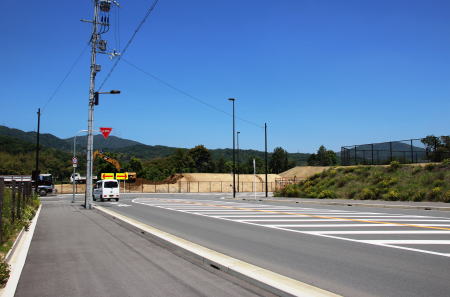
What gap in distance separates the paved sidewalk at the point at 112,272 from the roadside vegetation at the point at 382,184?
73.6 ft

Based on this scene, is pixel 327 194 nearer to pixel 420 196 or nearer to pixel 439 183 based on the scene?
pixel 420 196

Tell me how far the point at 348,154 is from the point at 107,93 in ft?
93.4

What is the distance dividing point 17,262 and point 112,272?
233 cm

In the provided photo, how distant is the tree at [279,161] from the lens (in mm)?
140625

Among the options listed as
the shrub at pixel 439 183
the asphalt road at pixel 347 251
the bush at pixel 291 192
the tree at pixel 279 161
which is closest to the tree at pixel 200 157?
the tree at pixel 279 161

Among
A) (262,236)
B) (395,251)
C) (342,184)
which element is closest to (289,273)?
(395,251)

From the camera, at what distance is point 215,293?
5.51 metres

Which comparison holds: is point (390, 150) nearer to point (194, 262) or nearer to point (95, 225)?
point (95, 225)

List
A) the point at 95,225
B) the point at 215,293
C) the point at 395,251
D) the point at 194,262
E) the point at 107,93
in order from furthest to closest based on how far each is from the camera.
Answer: the point at 107,93 < the point at 95,225 < the point at 395,251 < the point at 194,262 < the point at 215,293

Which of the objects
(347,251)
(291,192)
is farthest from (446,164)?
(347,251)

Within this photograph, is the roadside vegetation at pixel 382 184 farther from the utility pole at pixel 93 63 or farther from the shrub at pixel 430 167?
the utility pole at pixel 93 63

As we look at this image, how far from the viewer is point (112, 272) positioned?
6.81m

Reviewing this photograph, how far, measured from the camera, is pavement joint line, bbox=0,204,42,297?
5682 mm

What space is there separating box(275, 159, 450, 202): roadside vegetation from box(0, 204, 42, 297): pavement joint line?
23.7m
